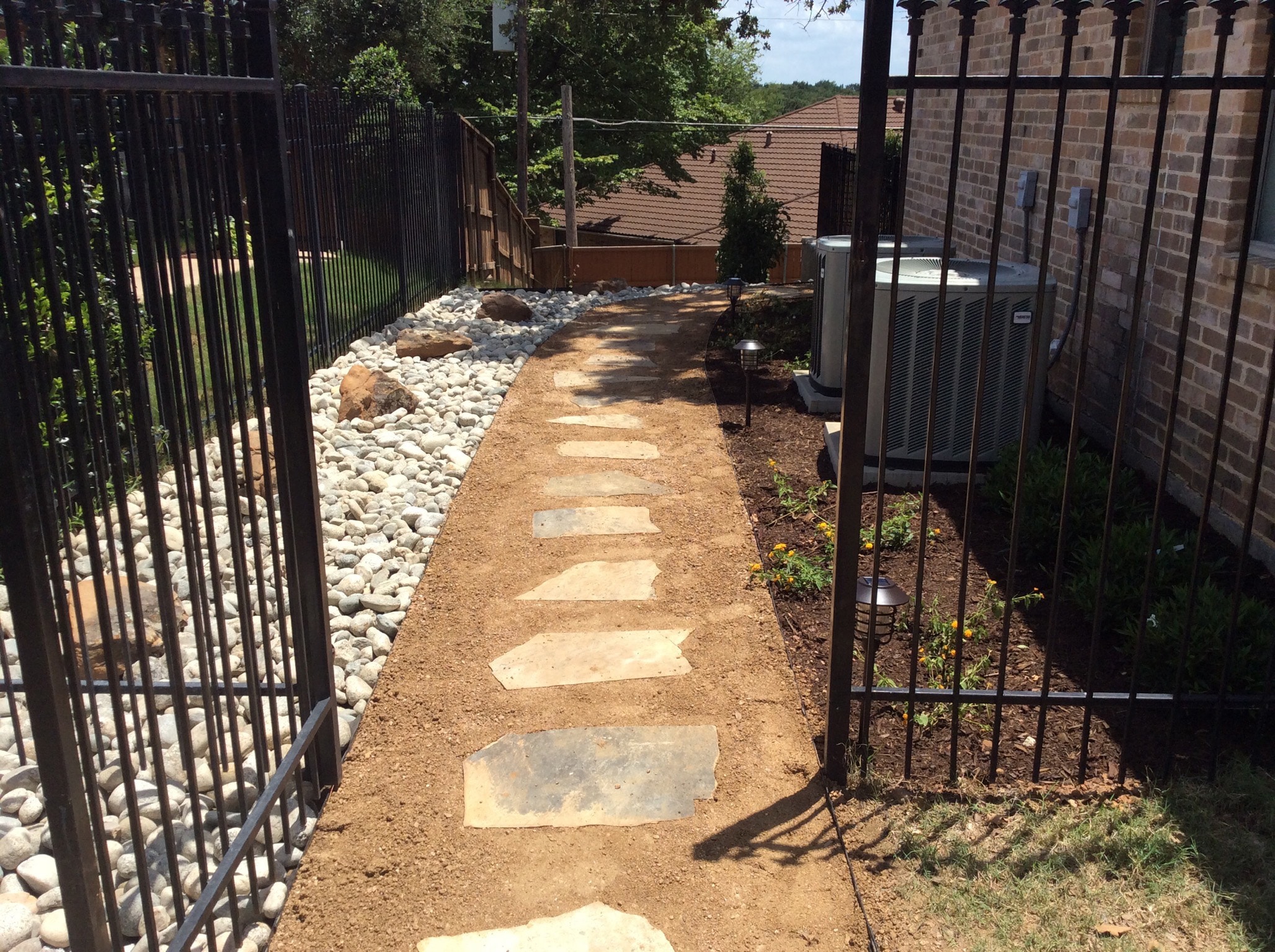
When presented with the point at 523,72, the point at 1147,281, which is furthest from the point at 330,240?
the point at 523,72

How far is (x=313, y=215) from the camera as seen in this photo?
794cm

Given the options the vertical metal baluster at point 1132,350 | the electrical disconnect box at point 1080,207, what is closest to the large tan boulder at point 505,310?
the electrical disconnect box at point 1080,207

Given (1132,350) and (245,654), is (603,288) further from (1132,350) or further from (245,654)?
(245,654)

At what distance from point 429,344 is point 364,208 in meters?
1.39

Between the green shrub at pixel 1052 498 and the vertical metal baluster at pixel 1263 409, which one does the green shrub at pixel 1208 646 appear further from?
the green shrub at pixel 1052 498

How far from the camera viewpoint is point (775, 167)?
29562mm

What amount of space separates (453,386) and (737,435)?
234 centimetres

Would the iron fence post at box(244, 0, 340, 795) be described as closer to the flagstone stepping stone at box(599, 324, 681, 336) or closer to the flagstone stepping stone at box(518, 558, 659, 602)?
the flagstone stepping stone at box(518, 558, 659, 602)

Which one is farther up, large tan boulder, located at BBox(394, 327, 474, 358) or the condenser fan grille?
the condenser fan grille

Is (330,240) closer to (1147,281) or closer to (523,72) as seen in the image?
(1147,281)

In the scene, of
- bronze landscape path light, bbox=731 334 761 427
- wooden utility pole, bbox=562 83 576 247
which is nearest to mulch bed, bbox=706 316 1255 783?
bronze landscape path light, bbox=731 334 761 427

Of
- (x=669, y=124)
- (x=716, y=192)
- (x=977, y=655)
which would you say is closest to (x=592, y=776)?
(x=977, y=655)

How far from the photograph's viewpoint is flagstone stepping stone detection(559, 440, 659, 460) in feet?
21.0

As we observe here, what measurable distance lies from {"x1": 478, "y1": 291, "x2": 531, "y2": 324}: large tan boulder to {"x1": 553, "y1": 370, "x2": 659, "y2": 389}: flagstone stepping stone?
Result: 2368 millimetres
